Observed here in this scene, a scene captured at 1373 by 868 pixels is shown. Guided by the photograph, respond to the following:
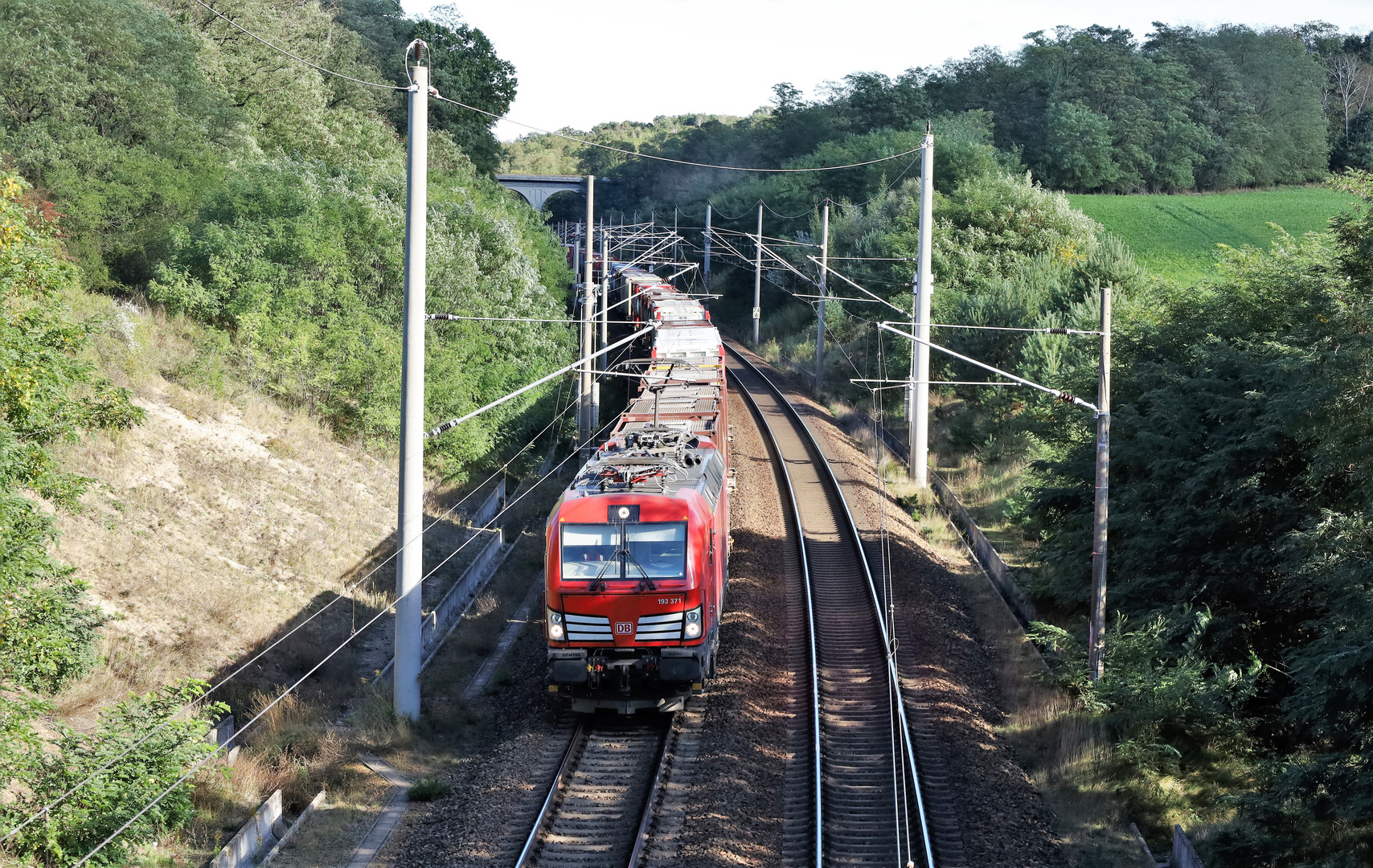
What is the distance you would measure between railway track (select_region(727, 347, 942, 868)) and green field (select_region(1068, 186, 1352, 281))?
1478 inches

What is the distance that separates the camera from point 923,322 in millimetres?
28766

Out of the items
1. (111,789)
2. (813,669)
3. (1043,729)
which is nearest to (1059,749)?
(1043,729)

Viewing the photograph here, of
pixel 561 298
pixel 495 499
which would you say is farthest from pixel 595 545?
pixel 561 298

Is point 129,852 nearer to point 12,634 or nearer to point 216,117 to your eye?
point 12,634

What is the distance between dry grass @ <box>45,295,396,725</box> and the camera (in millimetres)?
19406

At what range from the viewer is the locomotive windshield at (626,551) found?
15.0 m

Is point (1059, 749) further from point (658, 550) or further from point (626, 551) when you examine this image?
point (626, 551)

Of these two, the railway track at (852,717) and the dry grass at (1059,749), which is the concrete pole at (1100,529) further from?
the railway track at (852,717)

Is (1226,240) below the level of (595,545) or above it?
above

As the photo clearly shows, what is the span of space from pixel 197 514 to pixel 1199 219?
64446 mm

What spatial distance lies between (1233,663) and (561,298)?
43.6 m

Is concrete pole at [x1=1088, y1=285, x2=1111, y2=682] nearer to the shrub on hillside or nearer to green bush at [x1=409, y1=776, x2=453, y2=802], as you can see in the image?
green bush at [x1=409, y1=776, x2=453, y2=802]

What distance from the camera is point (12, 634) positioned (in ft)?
44.0

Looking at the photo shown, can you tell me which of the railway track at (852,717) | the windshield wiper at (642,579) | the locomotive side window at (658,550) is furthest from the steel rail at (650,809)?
the locomotive side window at (658,550)
